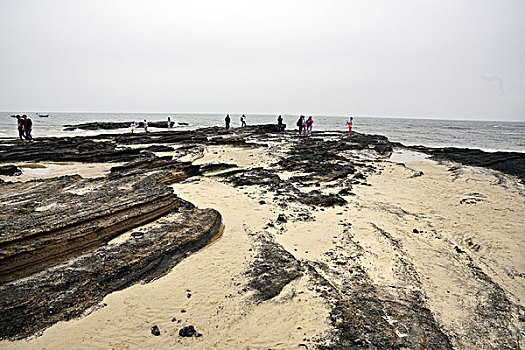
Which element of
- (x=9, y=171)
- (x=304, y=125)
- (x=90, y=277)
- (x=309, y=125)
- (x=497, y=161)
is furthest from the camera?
(x=304, y=125)

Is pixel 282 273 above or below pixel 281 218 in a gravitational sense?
below

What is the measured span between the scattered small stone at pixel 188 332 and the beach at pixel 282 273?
0.06 m

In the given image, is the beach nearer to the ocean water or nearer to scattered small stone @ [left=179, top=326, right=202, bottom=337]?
scattered small stone @ [left=179, top=326, right=202, bottom=337]

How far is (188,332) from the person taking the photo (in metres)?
4.04

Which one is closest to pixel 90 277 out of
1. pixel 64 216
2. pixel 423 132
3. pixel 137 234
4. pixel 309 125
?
pixel 137 234

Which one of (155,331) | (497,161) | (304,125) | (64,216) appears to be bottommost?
(155,331)

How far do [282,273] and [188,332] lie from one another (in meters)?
2.15

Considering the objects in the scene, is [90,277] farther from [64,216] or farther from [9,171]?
[9,171]

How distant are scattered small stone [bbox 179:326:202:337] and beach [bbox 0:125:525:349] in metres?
0.06

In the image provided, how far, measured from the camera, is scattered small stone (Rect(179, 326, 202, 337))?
4.02 meters

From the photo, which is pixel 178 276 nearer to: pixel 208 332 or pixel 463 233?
pixel 208 332

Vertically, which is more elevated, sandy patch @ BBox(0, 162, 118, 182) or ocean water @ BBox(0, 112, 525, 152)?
ocean water @ BBox(0, 112, 525, 152)

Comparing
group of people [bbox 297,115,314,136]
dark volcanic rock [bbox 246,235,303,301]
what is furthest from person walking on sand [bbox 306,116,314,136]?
dark volcanic rock [bbox 246,235,303,301]

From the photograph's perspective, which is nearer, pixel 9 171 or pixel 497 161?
pixel 9 171
